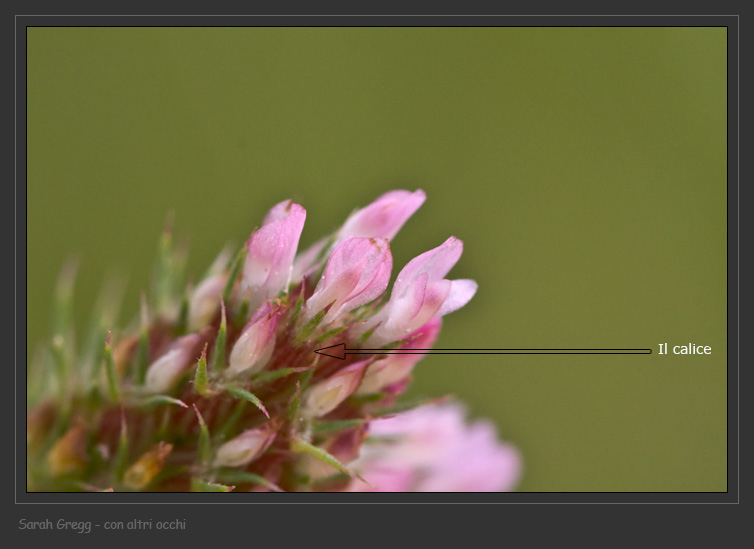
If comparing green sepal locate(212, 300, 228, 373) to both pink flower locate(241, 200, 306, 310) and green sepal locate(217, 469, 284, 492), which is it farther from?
green sepal locate(217, 469, 284, 492)

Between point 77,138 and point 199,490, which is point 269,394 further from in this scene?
point 77,138

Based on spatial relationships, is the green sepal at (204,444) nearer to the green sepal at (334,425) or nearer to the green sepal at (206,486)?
the green sepal at (206,486)

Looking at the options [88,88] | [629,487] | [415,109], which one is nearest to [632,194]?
[415,109]

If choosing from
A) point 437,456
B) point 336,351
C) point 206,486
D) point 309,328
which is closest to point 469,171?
point 437,456

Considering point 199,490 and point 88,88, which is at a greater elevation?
point 88,88

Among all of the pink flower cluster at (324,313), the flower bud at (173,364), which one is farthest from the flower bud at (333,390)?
the flower bud at (173,364)

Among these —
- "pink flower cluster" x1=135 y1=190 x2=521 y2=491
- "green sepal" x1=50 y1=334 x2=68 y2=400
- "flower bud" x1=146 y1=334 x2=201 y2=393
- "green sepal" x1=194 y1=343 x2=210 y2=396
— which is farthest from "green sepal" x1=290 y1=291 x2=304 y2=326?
"green sepal" x1=50 y1=334 x2=68 y2=400

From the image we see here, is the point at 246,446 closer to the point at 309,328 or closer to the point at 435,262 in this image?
the point at 309,328
